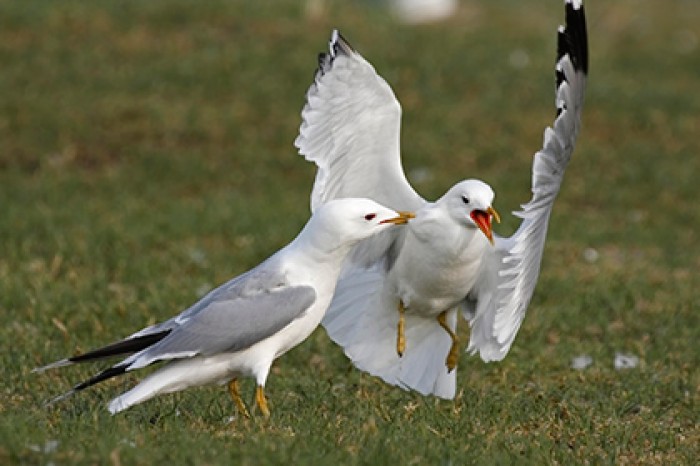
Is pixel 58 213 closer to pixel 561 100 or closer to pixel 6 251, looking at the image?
pixel 6 251

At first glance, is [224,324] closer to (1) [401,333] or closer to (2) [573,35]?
(1) [401,333]

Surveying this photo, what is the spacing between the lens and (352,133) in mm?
6203

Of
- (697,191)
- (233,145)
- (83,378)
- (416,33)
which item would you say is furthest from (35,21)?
(83,378)

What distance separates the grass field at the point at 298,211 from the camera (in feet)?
16.3

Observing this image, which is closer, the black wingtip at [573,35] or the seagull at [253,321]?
the seagull at [253,321]

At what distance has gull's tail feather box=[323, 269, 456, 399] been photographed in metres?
6.37

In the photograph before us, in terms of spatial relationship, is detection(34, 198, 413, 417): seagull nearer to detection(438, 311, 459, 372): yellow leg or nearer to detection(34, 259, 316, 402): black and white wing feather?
detection(34, 259, 316, 402): black and white wing feather

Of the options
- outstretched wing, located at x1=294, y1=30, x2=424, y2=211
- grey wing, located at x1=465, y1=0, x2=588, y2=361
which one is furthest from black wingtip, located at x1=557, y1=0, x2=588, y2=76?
outstretched wing, located at x1=294, y1=30, x2=424, y2=211

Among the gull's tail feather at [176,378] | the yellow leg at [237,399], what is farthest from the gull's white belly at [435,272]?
the gull's tail feather at [176,378]

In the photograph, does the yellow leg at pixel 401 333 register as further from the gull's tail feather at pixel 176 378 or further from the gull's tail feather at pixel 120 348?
the gull's tail feather at pixel 120 348

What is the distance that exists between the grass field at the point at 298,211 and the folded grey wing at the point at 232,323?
0.90ft

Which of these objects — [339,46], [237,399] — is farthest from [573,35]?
[237,399]

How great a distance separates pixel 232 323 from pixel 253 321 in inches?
3.1

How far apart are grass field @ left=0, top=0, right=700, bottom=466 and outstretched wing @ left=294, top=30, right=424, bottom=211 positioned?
0.93m
